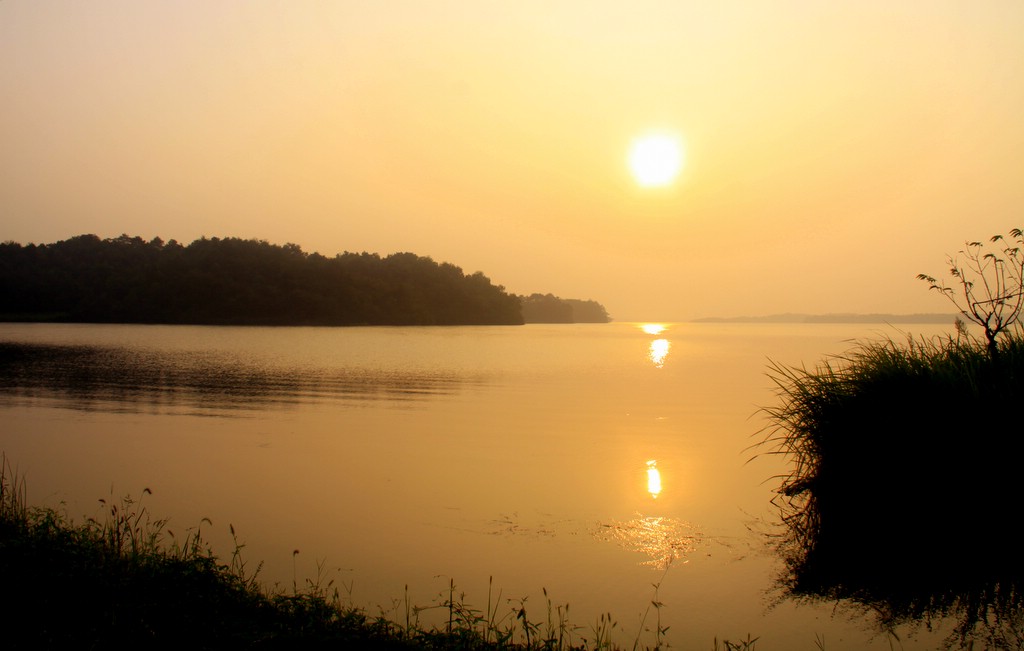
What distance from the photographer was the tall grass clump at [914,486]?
7.94 metres

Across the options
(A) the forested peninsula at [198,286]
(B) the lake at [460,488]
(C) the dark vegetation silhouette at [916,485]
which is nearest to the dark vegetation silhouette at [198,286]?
(A) the forested peninsula at [198,286]

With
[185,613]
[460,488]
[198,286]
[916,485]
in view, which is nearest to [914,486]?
[916,485]

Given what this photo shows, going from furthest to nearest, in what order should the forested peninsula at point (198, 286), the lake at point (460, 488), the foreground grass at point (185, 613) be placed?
the forested peninsula at point (198, 286), the lake at point (460, 488), the foreground grass at point (185, 613)

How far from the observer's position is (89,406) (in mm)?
21266

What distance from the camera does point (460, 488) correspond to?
1230 centimetres

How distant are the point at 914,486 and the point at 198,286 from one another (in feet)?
395

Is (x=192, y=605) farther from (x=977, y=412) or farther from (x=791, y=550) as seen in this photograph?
(x=977, y=412)

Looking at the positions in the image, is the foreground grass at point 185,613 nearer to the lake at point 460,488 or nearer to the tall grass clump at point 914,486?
the lake at point 460,488

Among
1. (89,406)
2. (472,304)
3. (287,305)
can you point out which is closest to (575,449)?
(89,406)

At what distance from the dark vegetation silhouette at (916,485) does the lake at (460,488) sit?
68cm

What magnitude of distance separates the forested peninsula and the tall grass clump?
11807cm

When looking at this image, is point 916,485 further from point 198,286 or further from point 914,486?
point 198,286

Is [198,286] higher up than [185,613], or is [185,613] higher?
[198,286]

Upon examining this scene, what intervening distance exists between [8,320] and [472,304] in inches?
3412
